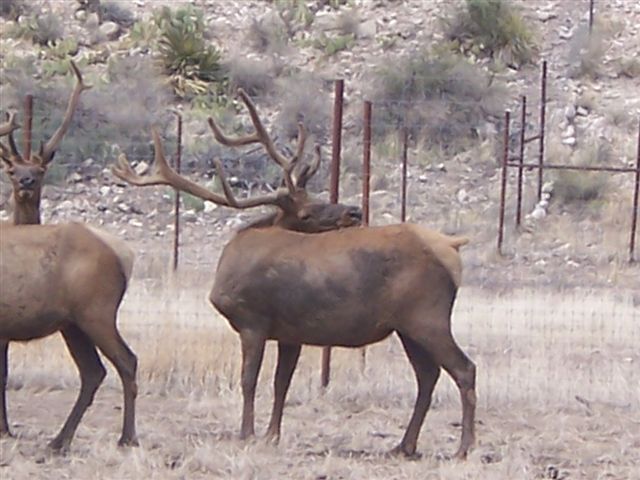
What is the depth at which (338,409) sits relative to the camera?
1106 centimetres

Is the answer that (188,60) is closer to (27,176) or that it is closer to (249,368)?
(27,176)

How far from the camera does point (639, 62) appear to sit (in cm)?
3133

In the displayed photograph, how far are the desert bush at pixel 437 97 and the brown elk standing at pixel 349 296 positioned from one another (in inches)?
699

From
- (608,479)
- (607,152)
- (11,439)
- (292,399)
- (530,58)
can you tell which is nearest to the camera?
(608,479)

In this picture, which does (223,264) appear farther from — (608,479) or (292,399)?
(608,479)

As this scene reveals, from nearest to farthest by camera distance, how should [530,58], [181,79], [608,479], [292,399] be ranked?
[608,479]
[292,399]
[181,79]
[530,58]

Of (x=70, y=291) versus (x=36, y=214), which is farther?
(x=36, y=214)

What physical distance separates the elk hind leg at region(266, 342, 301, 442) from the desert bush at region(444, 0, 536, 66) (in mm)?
22506

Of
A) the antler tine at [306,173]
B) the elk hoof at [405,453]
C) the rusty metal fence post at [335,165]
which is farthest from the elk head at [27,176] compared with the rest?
the elk hoof at [405,453]

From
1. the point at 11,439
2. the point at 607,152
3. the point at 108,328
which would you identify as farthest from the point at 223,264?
the point at 607,152

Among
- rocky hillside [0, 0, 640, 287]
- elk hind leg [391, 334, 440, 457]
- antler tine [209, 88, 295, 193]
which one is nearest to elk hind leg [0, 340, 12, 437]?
antler tine [209, 88, 295, 193]

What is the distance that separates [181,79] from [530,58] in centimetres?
772

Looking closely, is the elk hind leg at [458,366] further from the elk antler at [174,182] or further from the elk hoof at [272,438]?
the elk antler at [174,182]

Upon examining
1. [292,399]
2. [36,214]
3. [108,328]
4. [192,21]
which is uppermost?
[192,21]
